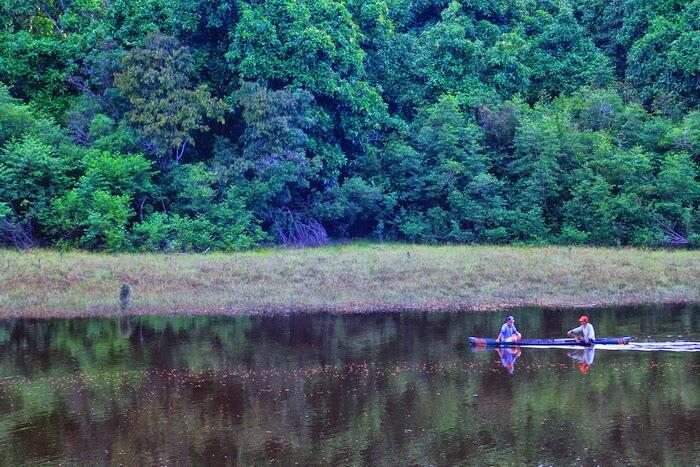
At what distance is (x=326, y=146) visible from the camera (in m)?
44.5

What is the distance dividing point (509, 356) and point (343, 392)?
18.8 ft

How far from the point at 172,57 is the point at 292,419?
84.2 feet

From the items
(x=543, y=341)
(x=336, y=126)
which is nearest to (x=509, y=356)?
(x=543, y=341)

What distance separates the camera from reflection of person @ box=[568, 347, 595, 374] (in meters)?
23.2

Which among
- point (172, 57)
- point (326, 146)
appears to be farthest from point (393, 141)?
point (172, 57)

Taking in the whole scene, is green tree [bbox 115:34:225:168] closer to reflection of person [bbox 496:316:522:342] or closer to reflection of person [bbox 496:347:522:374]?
reflection of person [bbox 496:316:522:342]

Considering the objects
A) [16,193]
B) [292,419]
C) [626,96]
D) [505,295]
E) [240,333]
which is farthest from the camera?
[626,96]

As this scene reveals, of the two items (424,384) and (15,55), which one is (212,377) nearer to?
(424,384)

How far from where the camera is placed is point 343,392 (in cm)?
2095

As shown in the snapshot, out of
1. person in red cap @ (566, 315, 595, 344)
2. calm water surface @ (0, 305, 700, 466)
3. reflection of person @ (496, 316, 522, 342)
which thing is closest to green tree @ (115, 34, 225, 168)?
calm water surface @ (0, 305, 700, 466)

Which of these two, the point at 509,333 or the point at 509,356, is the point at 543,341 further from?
the point at 509,356

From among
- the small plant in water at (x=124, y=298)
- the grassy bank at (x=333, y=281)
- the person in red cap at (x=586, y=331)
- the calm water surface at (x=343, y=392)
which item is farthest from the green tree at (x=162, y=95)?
the person in red cap at (x=586, y=331)

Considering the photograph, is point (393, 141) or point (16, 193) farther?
point (393, 141)

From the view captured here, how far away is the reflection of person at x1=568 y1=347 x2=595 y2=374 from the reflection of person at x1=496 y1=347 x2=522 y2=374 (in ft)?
4.85
